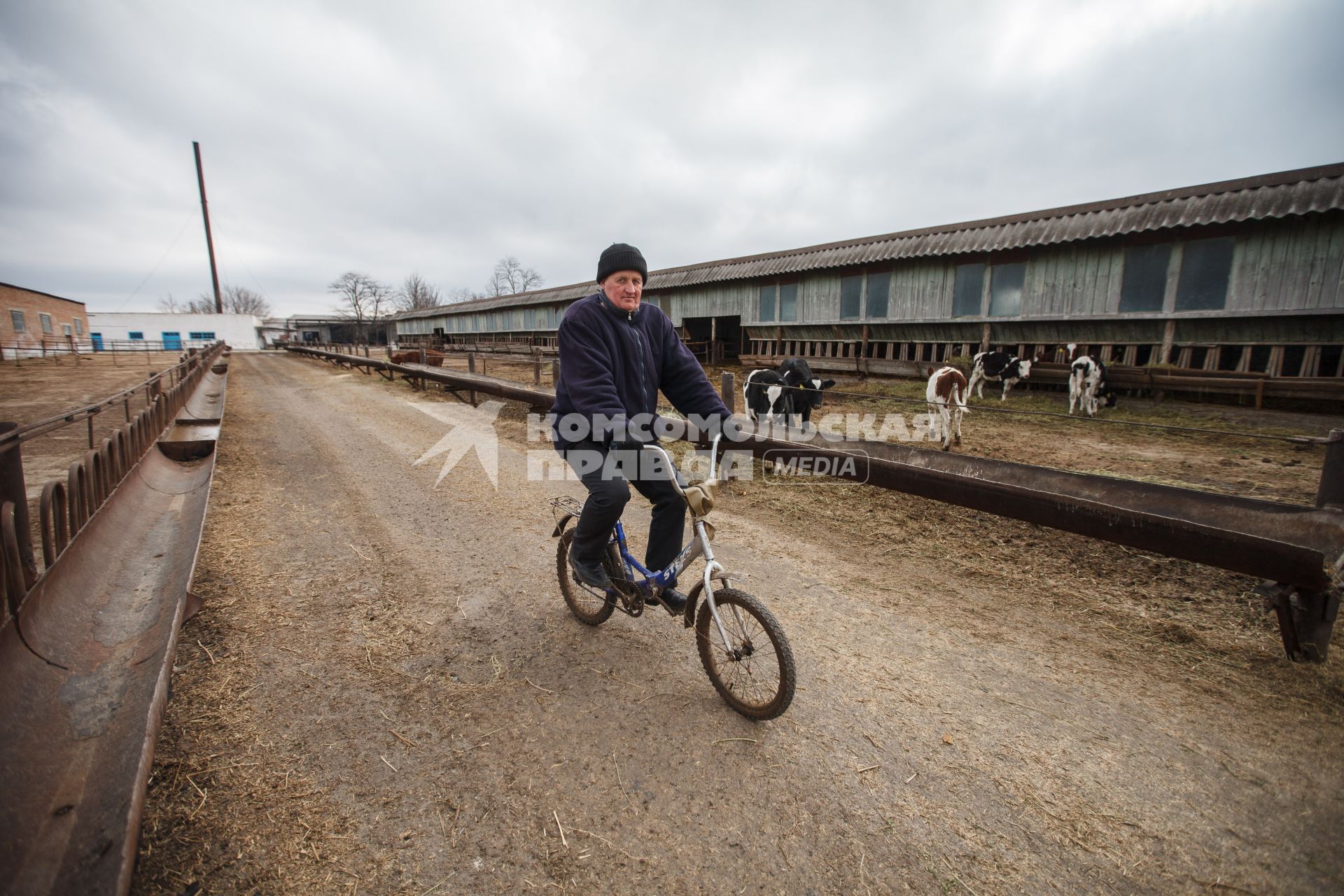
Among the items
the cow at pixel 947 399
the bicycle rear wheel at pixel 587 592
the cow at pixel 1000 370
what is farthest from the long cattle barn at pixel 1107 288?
the bicycle rear wheel at pixel 587 592

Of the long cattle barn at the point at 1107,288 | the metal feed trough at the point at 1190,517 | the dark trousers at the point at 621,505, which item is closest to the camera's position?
the metal feed trough at the point at 1190,517

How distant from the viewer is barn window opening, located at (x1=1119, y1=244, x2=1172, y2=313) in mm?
10758

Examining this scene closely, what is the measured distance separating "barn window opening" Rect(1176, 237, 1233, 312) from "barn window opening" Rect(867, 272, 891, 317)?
607 centimetres

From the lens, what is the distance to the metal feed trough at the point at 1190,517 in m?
2.45

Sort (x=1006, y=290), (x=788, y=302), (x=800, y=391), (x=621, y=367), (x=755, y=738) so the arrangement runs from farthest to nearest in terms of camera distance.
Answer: (x=788, y=302), (x=1006, y=290), (x=800, y=391), (x=621, y=367), (x=755, y=738)

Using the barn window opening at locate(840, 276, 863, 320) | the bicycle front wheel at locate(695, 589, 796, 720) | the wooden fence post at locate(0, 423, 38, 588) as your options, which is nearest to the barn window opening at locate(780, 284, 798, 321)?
the barn window opening at locate(840, 276, 863, 320)

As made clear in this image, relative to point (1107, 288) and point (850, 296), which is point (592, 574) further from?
point (850, 296)

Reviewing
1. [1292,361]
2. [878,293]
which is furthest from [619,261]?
[878,293]

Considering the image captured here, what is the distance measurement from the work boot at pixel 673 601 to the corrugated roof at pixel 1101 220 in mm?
12884

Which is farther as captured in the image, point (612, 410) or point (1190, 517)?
point (1190, 517)

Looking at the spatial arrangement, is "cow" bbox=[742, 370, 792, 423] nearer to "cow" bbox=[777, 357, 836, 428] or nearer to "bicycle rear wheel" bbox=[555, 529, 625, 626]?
"cow" bbox=[777, 357, 836, 428]

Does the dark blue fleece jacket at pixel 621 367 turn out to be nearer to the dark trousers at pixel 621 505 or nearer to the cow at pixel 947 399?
the dark trousers at pixel 621 505

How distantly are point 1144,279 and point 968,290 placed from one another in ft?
11.2

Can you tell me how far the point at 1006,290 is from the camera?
12.9 m
